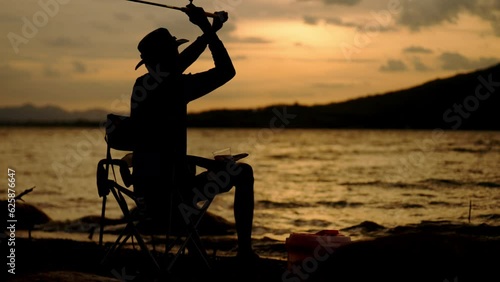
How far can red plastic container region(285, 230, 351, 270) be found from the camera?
5727 mm

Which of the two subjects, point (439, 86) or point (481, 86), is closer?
point (439, 86)

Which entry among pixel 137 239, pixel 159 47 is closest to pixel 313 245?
pixel 137 239

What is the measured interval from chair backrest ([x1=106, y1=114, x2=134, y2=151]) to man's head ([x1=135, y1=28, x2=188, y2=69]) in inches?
20.9

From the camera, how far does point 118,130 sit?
6043mm

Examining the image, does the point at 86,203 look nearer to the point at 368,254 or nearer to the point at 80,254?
the point at 80,254

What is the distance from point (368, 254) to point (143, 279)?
3.56 m

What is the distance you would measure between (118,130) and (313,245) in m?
1.70

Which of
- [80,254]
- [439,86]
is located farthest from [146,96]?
[439,86]

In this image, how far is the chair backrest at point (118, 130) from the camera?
19.7 ft

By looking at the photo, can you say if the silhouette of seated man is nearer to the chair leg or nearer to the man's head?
the man's head

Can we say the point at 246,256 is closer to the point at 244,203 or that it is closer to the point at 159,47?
the point at 244,203

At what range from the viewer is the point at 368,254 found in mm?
3184

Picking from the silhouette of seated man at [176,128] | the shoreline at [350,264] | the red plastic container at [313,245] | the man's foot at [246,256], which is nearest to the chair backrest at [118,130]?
the silhouette of seated man at [176,128]

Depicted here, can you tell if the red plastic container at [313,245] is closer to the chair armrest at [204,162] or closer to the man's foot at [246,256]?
the man's foot at [246,256]
